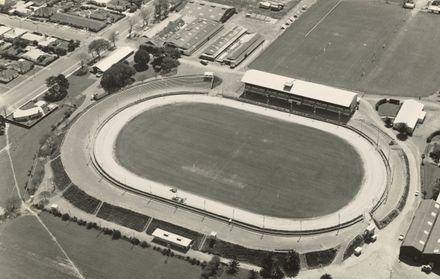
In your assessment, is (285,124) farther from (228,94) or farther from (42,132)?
(42,132)

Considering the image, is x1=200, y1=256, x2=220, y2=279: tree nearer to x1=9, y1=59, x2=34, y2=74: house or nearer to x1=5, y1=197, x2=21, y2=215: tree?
Answer: x1=5, y1=197, x2=21, y2=215: tree

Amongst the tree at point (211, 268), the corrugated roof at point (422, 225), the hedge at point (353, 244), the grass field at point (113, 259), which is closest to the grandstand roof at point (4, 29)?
the grass field at point (113, 259)

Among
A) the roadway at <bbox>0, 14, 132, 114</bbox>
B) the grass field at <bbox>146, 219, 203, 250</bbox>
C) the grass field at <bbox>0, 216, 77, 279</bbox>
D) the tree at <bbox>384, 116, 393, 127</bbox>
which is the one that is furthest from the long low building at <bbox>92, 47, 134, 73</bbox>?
the tree at <bbox>384, 116, 393, 127</bbox>

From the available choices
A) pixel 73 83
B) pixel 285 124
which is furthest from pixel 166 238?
pixel 73 83

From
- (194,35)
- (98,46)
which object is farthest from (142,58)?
(194,35)

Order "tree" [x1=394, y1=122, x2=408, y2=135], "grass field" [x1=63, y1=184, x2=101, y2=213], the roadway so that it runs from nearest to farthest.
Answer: "grass field" [x1=63, y1=184, x2=101, y2=213]
"tree" [x1=394, y1=122, x2=408, y2=135]
the roadway
